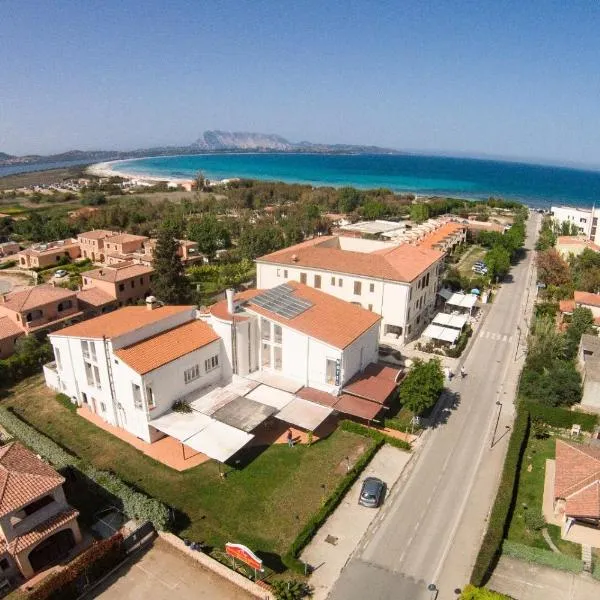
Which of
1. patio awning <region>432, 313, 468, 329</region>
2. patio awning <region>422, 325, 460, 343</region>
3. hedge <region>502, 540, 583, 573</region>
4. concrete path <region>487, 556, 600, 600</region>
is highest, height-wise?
patio awning <region>432, 313, 468, 329</region>

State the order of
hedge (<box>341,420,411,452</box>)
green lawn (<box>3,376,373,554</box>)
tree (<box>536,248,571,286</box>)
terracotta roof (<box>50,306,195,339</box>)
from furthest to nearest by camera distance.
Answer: tree (<box>536,248,571,286</box>) < terracotta roof (<box>50,306,195,339</box>) < hedge (<box>341,420,411,452</box>) < green lawn (<box>3,376,373,554</box>)

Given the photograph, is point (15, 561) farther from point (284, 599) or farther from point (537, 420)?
point (537, 420)

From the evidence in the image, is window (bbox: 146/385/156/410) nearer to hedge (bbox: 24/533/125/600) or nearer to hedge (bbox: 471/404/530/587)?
hedge (bbox: 24/533/125/600)

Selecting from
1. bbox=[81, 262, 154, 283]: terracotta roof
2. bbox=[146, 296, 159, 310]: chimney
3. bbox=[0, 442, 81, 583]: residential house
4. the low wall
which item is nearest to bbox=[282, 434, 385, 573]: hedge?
the low wall

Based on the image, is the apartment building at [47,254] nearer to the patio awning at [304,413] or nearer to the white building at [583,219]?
the patio awning at [304,413]

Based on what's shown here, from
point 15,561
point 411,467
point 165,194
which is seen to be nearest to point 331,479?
point 411,467

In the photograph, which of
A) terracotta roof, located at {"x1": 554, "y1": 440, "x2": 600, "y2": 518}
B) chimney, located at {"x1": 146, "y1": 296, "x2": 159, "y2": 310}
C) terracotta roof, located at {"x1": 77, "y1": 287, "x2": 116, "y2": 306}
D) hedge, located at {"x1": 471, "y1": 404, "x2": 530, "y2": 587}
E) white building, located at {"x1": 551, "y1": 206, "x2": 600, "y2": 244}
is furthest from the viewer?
white building, located at {"x1": 551, "y1": 206, "x2": 600, "y2": 244}
